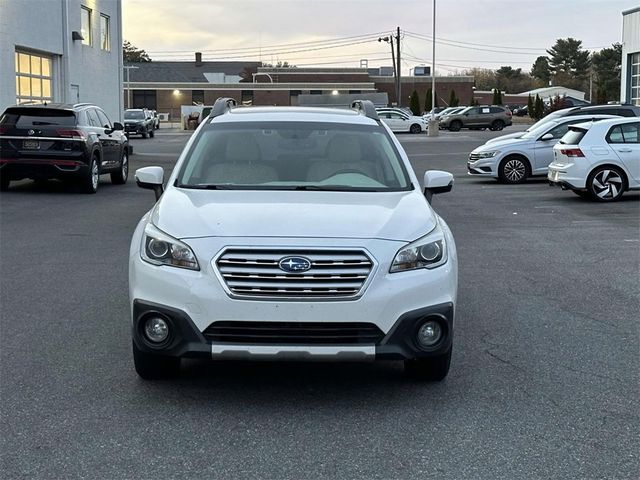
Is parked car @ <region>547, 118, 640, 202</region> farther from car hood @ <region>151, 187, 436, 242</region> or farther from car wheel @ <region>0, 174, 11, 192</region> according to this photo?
car hood @ <region>151, 187, 436, 242</region>

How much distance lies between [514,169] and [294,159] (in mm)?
16036

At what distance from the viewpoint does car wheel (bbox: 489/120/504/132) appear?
64000mm

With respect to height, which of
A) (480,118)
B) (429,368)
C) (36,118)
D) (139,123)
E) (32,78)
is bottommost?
(429,368)

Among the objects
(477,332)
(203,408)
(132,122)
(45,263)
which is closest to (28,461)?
(203,408)

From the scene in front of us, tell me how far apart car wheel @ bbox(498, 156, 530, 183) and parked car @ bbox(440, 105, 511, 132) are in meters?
43.2

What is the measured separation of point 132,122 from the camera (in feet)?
170

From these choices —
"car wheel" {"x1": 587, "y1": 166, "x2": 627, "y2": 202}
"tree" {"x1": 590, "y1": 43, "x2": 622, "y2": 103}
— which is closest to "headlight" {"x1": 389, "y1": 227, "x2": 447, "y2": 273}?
"car wheel" {"x1": 587, "y1": 166, "x2": 627, "y2": 202}

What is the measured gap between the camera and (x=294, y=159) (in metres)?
6.60

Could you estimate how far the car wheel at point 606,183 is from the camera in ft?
56.0

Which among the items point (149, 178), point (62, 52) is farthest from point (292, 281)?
point (62, 52)

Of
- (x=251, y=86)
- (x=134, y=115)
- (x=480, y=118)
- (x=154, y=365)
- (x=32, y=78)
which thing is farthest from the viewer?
(x=251, y=86)

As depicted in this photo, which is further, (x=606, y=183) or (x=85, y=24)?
(x=85, y=24)

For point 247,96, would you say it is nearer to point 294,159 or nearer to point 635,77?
point 635,77

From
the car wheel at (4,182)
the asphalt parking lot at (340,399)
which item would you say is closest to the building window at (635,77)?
the car wheel at (4,182)
